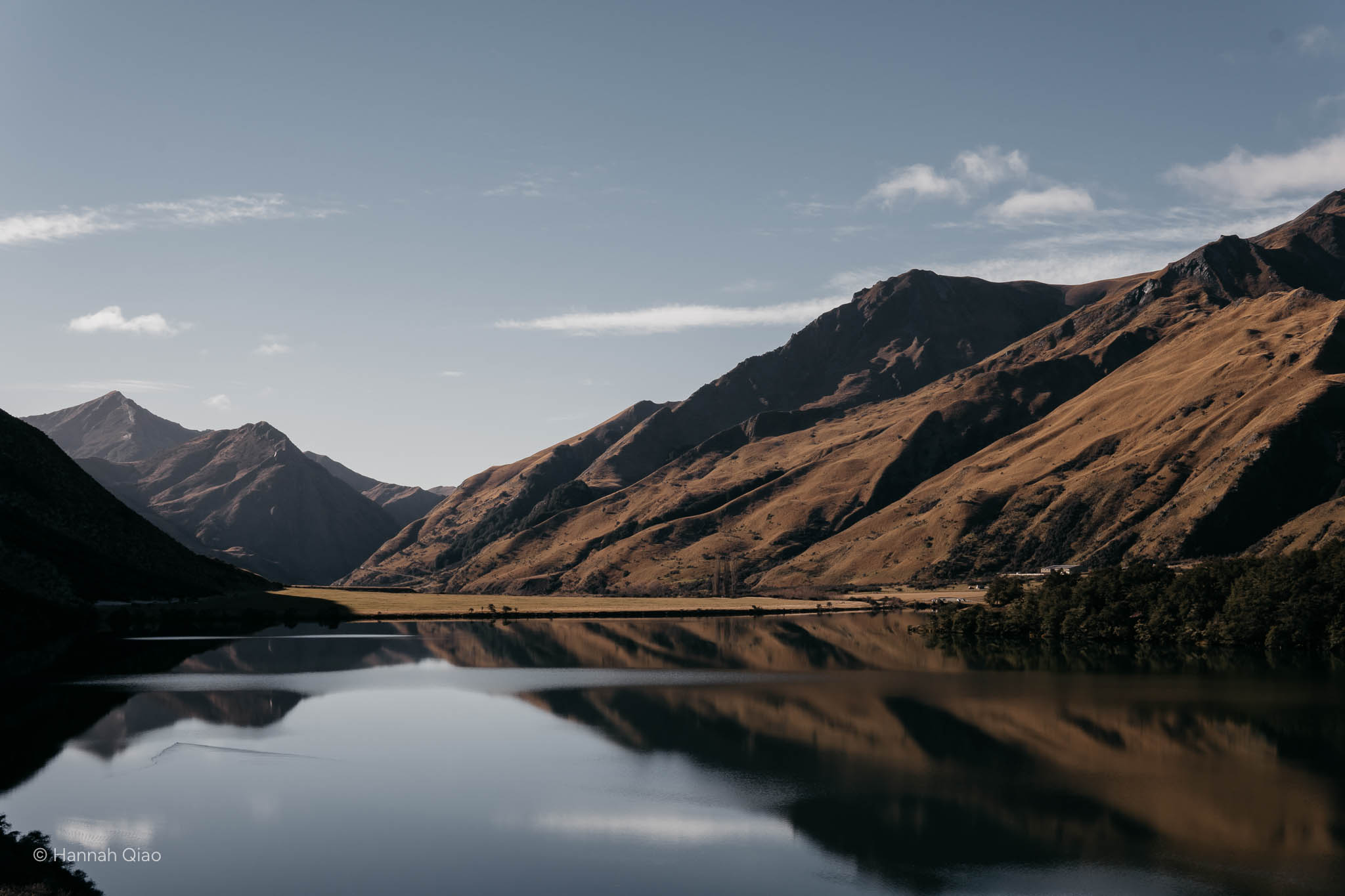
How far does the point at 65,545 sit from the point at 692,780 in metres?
141

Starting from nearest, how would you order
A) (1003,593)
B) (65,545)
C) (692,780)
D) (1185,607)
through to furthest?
(692,780) < (1185,607) < (65,545) < (1003,593)

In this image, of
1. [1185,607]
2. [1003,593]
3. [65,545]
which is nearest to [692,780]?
[1185,607]

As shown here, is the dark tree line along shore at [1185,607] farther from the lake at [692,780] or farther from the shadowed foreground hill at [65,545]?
the shadowed foreground hill at [65,545]

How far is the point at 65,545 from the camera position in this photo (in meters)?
161

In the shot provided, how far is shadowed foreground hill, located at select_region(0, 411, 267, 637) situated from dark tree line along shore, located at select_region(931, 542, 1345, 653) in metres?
128

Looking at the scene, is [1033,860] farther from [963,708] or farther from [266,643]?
[266,643]

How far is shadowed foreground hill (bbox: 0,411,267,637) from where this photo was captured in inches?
5463

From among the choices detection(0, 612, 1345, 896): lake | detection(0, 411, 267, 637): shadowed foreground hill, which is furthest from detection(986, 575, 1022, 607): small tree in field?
detection(0, 411, 267, 637): shadowed foreground hill

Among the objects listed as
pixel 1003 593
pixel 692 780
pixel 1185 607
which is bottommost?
pixel 1185 607

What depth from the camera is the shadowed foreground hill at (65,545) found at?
139 metres

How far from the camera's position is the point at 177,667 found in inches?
4299

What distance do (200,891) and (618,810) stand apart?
20.1 metres

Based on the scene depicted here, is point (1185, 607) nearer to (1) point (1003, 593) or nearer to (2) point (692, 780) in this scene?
(1) point (1003, 593)

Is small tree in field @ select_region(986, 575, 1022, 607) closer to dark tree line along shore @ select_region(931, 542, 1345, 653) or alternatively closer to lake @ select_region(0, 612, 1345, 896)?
→ dark tree line along shore @ select_region(931, 542, 1345, 653)
